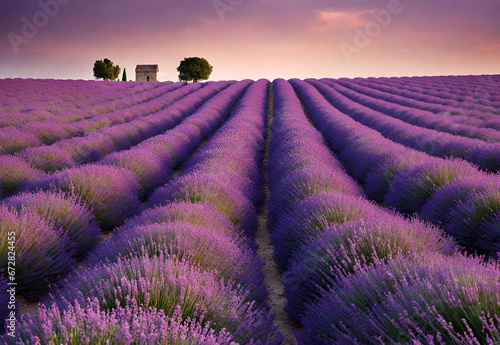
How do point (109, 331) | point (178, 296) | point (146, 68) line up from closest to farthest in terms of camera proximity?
point (109, 331), point (178, 296), point (146, 68)

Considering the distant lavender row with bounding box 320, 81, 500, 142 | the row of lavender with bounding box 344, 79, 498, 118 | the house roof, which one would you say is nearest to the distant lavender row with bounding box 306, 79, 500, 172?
the distant lavender row with bounding box 320, 81, 500, 142

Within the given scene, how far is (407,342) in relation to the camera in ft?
4.27

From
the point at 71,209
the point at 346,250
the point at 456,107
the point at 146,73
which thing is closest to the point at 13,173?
the point at 71,209

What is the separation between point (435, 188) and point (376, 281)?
299cm

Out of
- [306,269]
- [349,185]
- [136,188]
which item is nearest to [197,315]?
[306,269]

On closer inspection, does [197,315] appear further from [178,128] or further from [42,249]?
[178,128]

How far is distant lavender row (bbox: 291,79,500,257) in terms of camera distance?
344cm

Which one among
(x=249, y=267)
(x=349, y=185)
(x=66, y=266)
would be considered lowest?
(x=66, y=266)

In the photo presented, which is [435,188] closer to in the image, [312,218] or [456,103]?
[312,218]

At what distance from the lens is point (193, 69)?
4659cm

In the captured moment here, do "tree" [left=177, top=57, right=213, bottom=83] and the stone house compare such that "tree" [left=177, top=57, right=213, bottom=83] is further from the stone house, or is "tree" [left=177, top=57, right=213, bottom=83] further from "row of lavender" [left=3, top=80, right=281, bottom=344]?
"row of lavender" [left=3, top=80, right=281, bottom=344]

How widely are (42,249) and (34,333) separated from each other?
167cm

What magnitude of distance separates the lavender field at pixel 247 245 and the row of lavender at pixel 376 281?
10 mm

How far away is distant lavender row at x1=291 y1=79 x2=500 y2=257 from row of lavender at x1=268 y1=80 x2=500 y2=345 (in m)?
1.02
